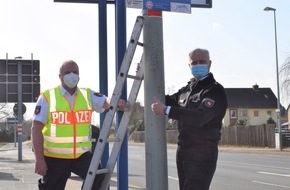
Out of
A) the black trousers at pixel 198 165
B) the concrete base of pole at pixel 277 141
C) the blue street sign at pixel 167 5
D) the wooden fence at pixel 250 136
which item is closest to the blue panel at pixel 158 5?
the blue street sign at pixel 167 5

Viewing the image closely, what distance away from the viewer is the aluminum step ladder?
4402 mm

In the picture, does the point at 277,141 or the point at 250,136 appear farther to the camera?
the point at 250,136

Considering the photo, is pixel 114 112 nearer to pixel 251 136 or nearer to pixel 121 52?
pixel 121 52

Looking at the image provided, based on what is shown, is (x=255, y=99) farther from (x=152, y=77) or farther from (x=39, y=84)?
(x=152, y=77)

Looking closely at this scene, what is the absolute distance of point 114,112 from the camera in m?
4.52

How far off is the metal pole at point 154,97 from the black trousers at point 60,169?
120 cm

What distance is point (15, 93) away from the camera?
26.0 m

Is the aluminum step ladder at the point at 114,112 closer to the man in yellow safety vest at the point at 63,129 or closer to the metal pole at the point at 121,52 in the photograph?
the man in yellow safety vest at the point at 63,129

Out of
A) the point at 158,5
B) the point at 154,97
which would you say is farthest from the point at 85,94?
the point at 158,5

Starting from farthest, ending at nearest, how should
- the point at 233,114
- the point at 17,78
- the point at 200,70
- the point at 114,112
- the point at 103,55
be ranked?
the point at 233,114, the point at 17,78, the point at 103,55, the point at 200,70, the point at 114,112

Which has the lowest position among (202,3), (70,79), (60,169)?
(60,169)

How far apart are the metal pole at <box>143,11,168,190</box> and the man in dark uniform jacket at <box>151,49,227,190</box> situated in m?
0.17

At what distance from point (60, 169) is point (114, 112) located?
1215mm

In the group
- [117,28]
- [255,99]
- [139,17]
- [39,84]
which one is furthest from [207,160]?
[255,99]
